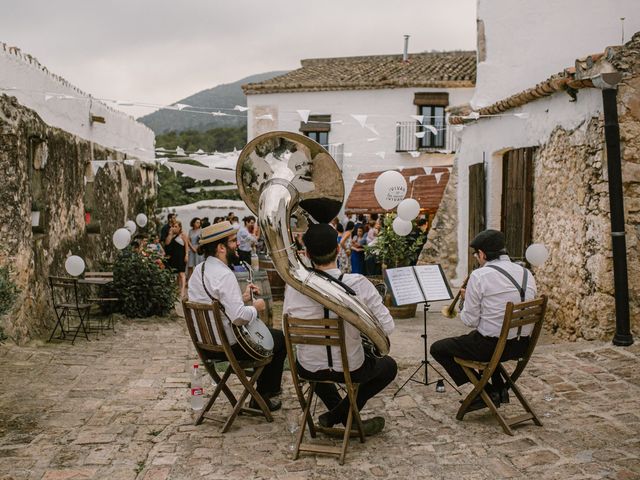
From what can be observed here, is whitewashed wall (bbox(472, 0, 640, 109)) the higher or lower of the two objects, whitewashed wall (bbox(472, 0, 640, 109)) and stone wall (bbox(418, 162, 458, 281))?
the higher

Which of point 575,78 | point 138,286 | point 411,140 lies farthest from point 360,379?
point 411,140

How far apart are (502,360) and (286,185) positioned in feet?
6.32

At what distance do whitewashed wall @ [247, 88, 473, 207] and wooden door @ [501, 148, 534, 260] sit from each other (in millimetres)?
13906

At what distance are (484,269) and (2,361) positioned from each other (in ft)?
15.3

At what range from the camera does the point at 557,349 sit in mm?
6652

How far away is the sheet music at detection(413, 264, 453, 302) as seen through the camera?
5.38 m

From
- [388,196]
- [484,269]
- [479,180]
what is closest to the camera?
[484,269]

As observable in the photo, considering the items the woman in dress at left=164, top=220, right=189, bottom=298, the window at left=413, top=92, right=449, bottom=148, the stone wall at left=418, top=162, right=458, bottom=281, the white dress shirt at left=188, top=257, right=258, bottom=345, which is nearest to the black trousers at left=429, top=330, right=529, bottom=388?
the white dress shirt at left=188, top=257, right=258, bottom=345

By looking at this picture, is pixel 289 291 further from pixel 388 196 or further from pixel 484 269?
pixel 388 196

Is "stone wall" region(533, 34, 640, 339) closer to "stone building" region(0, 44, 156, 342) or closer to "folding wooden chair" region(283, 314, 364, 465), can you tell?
"folding wooden chair" region(283, 314, 364, 465)

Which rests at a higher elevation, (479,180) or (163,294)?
(479,180)

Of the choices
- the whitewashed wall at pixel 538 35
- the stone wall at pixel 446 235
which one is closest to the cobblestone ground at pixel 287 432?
the whitewashed wall at pixel 538 35

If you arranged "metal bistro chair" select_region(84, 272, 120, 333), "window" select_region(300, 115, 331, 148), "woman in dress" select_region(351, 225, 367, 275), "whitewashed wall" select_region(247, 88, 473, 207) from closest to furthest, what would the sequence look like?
1. "metal bistro chair" select_region(84, 272, 120, 333)
2. "woman in dress" select_region(351, 225, 367, 275)
3. "whitewashed wall" select_region(247, 88, 473, 207)
4. "window" select_region(300, 115, 331, 148)

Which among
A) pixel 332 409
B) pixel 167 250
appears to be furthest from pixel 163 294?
pixel 332 409
